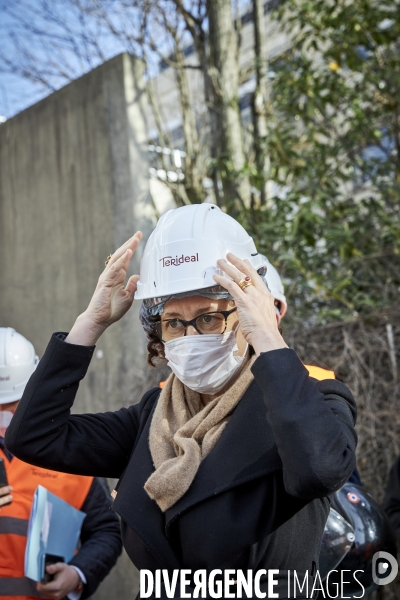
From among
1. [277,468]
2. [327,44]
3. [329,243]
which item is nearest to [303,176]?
[329,243]

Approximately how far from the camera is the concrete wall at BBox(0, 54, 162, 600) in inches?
228

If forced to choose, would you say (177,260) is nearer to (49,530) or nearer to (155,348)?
(155,348)

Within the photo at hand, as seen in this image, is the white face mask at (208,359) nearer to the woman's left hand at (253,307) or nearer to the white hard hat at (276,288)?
the woman's left hand at (253,307)

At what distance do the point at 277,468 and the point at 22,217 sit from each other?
546cm

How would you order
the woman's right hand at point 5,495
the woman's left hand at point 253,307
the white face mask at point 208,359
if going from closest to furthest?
1. the woman's left hand at point 253,307
2. the white face mask at point 208,359
3. the woman's right hand at point 5,495

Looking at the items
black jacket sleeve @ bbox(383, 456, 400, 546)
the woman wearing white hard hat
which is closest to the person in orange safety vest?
the woman wearing white hard hat

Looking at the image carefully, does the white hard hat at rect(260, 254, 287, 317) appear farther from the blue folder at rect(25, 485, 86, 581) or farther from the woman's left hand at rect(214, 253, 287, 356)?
the woman's left hand at rect(214, 253, 287, 356)

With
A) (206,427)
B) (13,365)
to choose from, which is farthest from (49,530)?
(206,427)

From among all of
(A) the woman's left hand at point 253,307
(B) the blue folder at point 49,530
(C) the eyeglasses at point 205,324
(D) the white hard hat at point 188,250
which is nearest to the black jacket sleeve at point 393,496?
(B) the blue folder at point 49,530

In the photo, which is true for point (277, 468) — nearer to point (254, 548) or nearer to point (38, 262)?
point (254, 548)

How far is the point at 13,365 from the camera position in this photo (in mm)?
3578

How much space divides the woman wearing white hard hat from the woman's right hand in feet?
2.79

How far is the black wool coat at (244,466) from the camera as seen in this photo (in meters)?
1.78

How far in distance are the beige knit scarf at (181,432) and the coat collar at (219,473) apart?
26mm
